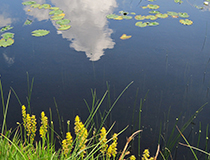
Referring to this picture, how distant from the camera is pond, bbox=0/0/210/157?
310 cm

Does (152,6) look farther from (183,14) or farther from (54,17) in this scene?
(54,17)

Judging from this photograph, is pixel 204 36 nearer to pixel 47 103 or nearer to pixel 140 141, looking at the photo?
pixel 140 141

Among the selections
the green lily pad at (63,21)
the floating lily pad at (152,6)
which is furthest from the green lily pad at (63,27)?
the floating lily pad at (152,6)

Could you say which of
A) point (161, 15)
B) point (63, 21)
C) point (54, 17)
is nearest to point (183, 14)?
point (161, 15)

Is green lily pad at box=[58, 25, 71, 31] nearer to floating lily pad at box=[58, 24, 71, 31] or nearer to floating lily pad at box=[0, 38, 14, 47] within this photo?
floating lily pad at box=[58, 24, 71, 31]

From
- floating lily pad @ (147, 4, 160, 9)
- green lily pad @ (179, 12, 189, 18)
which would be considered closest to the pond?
green lily pad @ (179, 12, 189, 18)

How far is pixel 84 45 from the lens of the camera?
461 centimetres

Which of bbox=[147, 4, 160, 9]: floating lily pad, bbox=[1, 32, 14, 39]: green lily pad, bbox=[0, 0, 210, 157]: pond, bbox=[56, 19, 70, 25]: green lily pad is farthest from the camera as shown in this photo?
bbox=[147, 4, 160, 9]: floating lily pad

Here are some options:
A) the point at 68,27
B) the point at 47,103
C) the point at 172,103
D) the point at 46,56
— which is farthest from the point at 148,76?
the point at 68,27

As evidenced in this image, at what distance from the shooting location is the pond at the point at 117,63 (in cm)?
310

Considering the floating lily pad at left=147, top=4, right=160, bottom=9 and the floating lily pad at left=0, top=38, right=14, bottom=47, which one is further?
the floating lily pad at left=147, top=4, right=160, bottom=9

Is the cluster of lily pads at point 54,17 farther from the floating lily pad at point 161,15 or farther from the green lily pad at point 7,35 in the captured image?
the floating lily pad at point 161,15

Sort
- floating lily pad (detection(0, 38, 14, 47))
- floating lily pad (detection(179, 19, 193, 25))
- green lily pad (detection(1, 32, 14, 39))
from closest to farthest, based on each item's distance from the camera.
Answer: floating lily pad (detection(0, 38, 14, 47)), green lily pad (detection(1, 32, 14, 39)), floating lily pad (detection(179, 19, 193, 25))

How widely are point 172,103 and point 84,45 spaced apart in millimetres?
2298
